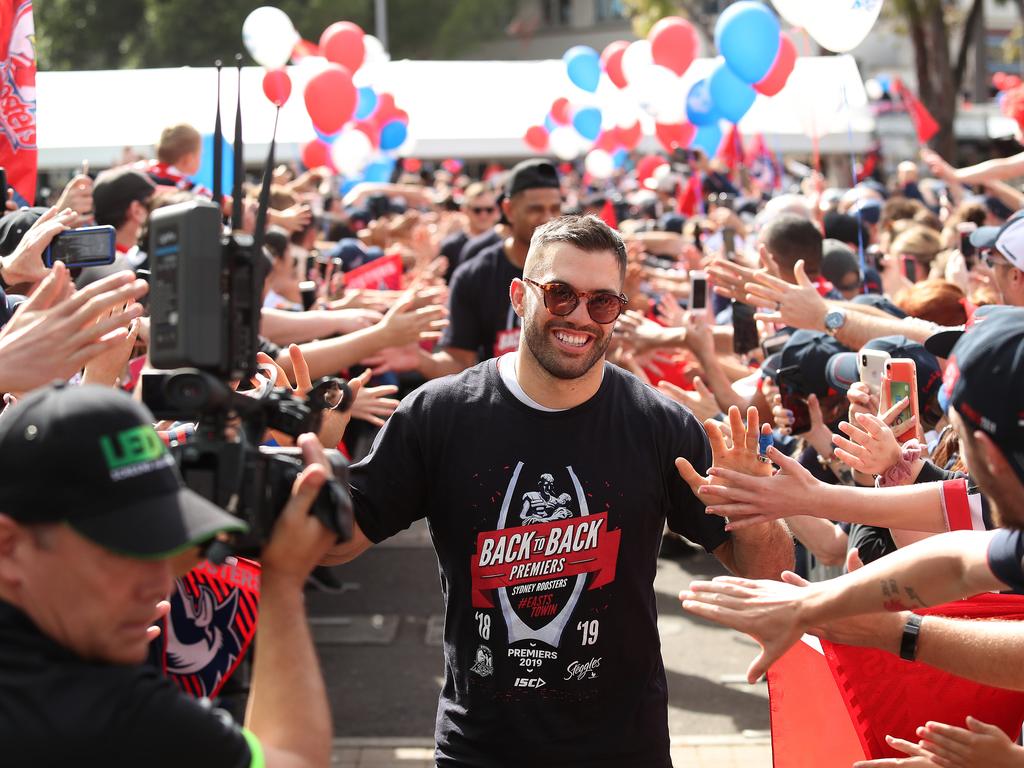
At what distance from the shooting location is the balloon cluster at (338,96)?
13.1 metres

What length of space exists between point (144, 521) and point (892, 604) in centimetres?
149

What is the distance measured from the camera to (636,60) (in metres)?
15.8

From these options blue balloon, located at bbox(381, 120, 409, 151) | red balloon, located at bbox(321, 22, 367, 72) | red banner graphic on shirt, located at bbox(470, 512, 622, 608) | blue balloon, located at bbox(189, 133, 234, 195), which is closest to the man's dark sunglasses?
red banner graphic on shirt, located at bbox(470, 512, 622, 608)

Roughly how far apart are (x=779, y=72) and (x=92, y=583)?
406 inches

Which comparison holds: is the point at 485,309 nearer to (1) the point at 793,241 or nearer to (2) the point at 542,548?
(1) the point at 793,241

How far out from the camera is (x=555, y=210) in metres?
7.01

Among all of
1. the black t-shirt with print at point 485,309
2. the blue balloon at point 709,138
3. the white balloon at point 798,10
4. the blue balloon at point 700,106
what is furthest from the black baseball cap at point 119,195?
the blue balloon at point 709,138

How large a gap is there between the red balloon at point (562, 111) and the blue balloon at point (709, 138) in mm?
3198

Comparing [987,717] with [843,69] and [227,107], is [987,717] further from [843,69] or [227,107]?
[227,107]

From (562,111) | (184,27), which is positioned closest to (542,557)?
(562,111)

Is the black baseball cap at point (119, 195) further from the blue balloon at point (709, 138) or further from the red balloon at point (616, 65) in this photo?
the red balloon at point (616, 65)

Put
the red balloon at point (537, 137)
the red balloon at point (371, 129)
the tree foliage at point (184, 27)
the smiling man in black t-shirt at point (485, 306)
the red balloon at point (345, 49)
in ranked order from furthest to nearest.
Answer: the tree foliage at point (184, 27), the red balloon at point (537, 137), the red balloon at point (371, 129), the red balloon at point (345, 49), the smiling man in black t-shirt at point (485, 306)

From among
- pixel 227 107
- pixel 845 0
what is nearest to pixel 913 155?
pixel 227 107

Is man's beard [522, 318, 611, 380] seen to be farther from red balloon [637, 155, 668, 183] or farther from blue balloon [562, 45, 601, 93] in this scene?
red balloon [637, 155, 668, 183]
